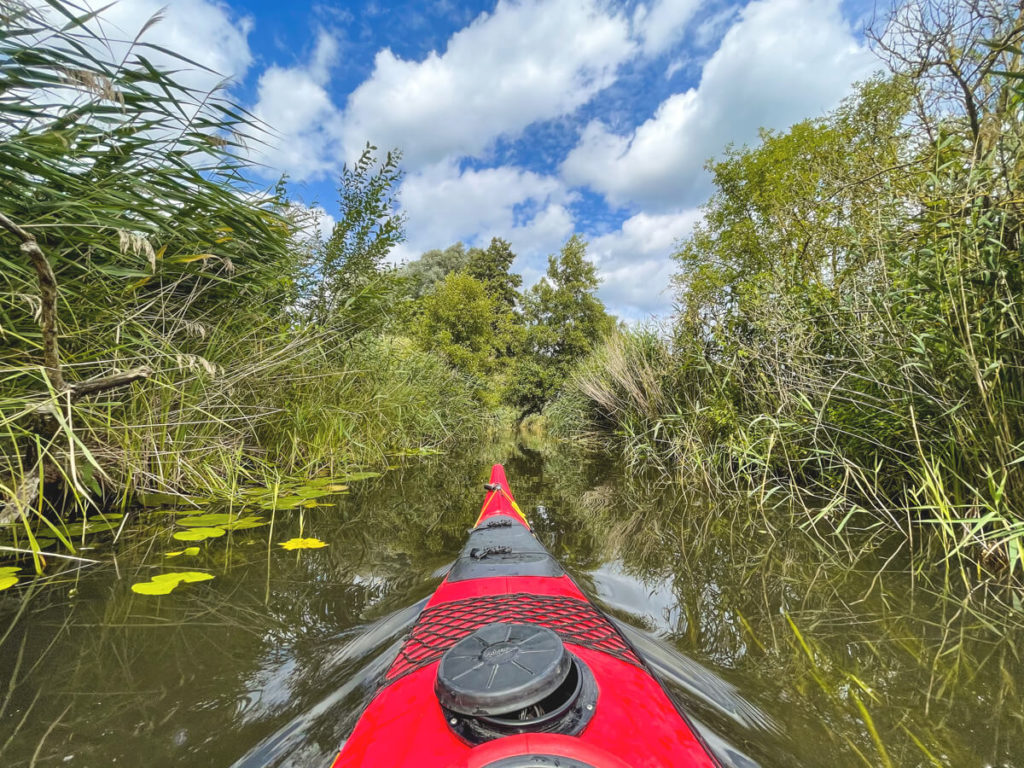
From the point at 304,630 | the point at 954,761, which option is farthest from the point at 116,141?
the point at 954,761

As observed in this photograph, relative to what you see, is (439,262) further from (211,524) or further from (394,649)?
(394,649)

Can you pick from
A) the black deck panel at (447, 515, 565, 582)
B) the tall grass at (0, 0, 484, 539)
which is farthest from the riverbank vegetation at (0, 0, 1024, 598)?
the black deck panel at (447, 515, 565, 582)

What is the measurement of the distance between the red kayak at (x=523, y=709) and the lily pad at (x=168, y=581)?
4.54 feet

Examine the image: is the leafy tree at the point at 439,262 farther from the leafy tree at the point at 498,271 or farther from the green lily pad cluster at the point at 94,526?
the green lily pad cluster at the point at 94,526

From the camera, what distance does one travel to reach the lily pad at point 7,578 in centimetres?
169

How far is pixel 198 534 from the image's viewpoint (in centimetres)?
245

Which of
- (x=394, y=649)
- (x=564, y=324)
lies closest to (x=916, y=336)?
(x=394, y=649)

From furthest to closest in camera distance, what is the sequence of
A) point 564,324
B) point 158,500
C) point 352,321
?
1. point 564,324
2. point 352,321
3. point 158,500

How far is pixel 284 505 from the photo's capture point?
309cm

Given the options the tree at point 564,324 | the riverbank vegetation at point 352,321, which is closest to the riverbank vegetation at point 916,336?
the riverbank vegetation at point 352,321

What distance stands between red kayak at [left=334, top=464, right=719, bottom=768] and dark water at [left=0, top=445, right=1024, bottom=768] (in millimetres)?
358

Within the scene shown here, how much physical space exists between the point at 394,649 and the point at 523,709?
36.7 inches

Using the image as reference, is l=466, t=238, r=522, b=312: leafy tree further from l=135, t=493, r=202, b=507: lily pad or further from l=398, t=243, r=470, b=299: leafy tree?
l=135, t=493, r=202, b=507: lily pad

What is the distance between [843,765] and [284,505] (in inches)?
126
